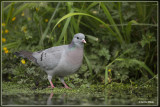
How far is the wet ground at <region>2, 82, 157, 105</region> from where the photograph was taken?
2998 mm

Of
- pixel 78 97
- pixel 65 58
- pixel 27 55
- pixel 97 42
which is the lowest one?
pixel 78 97

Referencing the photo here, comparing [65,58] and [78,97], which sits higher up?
[65,58]

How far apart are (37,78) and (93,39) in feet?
4.00

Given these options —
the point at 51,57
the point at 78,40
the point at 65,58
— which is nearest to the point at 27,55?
the point at 51,57

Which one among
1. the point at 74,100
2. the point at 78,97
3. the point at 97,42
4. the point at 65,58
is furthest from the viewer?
the point at 97,42

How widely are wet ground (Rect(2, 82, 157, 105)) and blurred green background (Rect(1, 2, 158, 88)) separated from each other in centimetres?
48

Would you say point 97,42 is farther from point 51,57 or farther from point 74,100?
point 74,100

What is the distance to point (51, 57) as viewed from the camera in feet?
13.1

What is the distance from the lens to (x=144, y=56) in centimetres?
493

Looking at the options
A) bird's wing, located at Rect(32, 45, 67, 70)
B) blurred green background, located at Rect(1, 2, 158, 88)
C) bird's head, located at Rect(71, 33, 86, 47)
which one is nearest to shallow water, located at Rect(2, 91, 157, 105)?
bird's wing, located at Rect(32, 45, 67, 70)

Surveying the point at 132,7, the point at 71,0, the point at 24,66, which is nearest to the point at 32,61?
the point at 24,66

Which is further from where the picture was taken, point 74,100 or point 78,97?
point 78,97

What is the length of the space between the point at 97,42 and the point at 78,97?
1.81m

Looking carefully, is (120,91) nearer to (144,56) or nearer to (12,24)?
(144,56)
